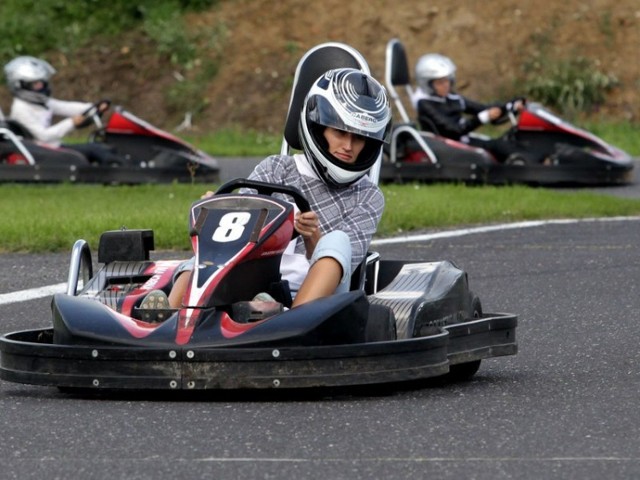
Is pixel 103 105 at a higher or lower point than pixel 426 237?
higher

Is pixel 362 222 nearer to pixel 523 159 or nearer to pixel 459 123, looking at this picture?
pixel 523 159

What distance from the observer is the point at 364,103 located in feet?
19.4

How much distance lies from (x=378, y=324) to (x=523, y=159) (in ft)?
33.5

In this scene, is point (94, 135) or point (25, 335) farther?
point (94, 135)

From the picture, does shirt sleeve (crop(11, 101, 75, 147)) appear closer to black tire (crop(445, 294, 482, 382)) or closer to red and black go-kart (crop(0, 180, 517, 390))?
red and black go-kart (crop(0, 180, 517, 390))

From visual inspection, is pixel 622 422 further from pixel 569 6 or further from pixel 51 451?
pixel 569 6

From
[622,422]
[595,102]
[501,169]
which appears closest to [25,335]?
[622,422]

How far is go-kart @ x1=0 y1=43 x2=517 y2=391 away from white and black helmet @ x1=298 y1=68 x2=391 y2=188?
34cm

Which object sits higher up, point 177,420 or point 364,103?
point 364,103

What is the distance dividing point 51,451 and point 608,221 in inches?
303

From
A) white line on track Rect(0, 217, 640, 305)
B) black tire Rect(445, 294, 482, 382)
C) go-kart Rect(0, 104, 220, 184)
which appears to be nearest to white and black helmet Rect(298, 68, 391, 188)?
black tire Rect(445, 294, 482, 382)

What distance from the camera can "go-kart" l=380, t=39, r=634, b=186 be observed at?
48.7 ft

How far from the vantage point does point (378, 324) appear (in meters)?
5.18

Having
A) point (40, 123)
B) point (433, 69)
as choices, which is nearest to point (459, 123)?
point (433, 69)
